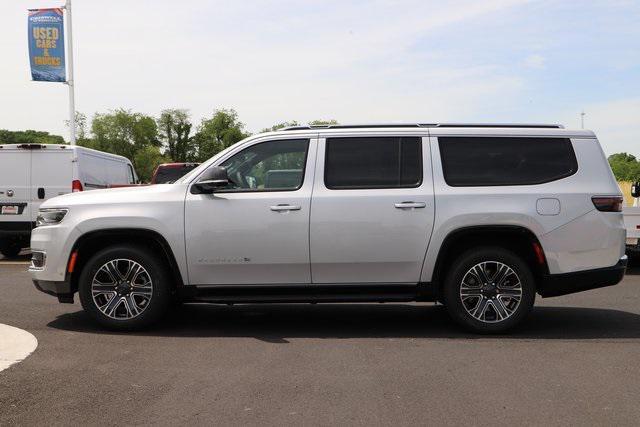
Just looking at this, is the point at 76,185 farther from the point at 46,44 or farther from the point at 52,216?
the point at 46,44

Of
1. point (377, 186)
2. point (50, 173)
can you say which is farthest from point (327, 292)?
point (50, 173)

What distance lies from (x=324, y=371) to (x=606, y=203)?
10.5 ft

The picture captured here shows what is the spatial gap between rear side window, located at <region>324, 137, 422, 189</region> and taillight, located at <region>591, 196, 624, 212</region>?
168 centimetres

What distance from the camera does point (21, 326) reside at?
6453mm

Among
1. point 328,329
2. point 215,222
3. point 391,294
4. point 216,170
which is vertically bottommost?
point 328,329

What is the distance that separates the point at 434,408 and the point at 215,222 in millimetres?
2807

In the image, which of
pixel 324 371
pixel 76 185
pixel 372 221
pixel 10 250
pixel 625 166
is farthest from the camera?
pixel 625 166

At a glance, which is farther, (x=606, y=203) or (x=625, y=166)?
(x=625, y=166)

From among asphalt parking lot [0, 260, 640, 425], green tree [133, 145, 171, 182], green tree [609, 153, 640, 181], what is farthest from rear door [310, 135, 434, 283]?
green tree [133, 145, 171, 182]

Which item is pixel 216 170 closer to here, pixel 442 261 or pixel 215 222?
pixel 215 222

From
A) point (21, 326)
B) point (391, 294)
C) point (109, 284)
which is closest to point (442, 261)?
point (391, 294)

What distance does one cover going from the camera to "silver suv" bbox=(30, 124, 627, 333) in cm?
593

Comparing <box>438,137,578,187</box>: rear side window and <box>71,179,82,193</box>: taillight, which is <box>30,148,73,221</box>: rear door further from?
<box>438,137,578,187</box>: rear side window

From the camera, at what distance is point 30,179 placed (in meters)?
12.4
